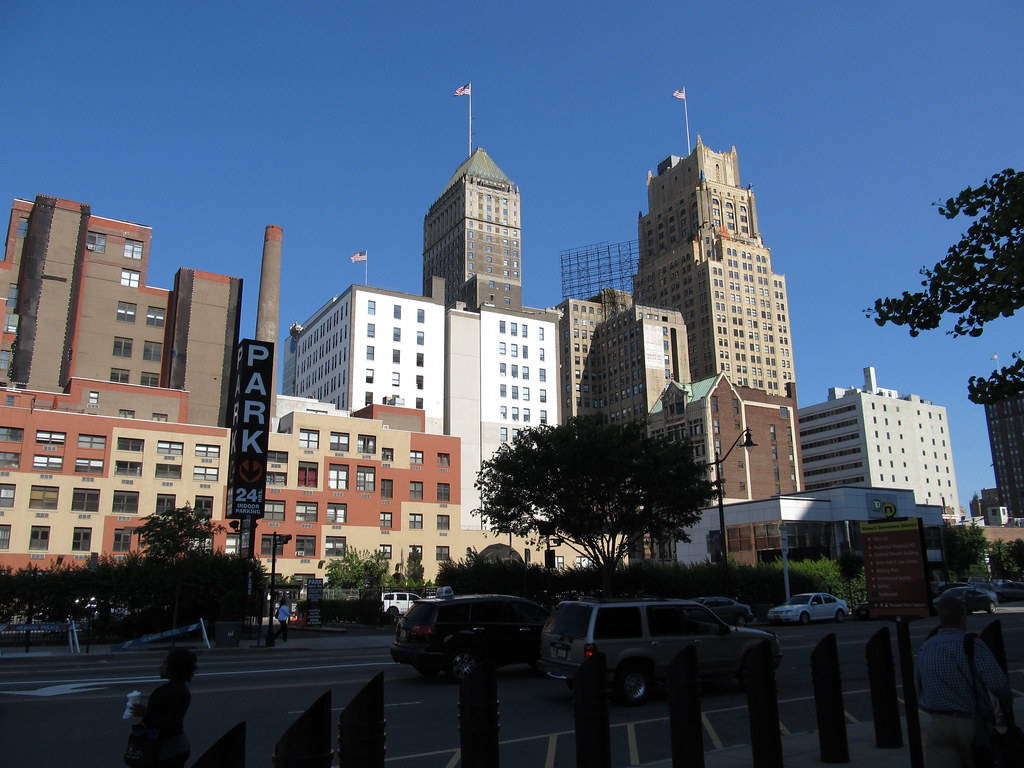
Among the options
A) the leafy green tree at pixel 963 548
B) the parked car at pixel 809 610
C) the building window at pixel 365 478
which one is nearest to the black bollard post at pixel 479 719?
the parked car at pixel 809 610

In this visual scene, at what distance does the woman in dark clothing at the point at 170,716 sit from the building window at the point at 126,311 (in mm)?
84576

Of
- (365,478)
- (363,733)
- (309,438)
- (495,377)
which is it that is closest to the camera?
(363,733)

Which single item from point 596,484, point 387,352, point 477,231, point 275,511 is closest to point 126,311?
point 275,511

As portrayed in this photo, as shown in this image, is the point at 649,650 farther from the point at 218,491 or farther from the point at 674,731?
Answer: the point at 218,491

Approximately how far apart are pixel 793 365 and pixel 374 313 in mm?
102819

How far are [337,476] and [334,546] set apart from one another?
6.57 meters

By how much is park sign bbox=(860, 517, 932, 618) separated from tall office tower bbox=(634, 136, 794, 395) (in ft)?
519

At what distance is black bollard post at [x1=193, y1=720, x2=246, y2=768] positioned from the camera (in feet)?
13.7

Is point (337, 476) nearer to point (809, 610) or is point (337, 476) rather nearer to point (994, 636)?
point (809, 610)

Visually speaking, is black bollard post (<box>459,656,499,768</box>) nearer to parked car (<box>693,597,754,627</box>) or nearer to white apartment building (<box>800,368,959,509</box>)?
parked car (<box>693,597,754,627</box>)

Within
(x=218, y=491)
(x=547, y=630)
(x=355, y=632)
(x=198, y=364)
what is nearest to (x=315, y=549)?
(x=218, y=491)

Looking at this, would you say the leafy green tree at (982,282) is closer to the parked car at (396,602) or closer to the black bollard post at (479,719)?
the black bollard post at (479,719)

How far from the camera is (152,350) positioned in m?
83.0

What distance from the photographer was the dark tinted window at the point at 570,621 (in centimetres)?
1456
